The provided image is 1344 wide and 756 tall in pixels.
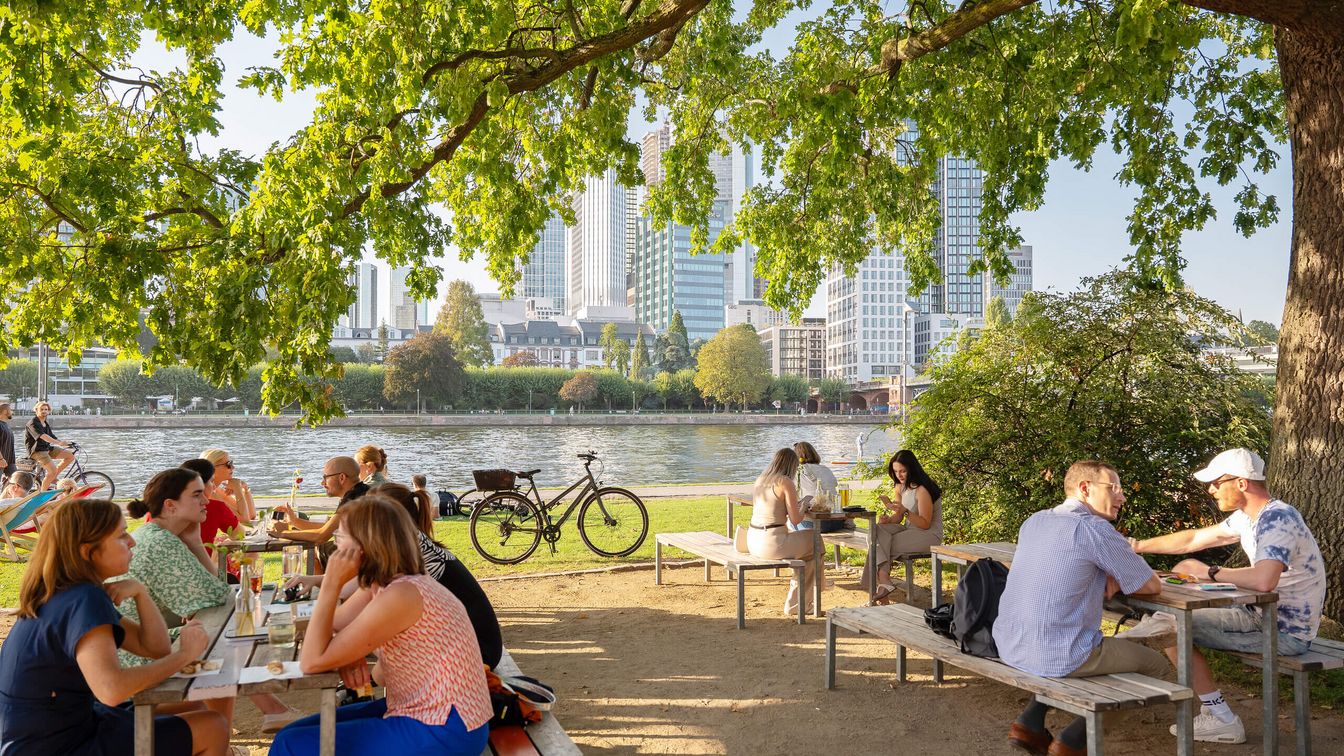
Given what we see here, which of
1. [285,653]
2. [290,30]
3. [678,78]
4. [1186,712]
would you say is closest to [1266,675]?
[1186,712]

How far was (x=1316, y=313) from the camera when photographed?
5750 mm

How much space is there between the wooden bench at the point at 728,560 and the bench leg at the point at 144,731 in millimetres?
4235

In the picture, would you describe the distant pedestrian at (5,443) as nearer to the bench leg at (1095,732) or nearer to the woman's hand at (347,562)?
the woman's hand at (347,562)

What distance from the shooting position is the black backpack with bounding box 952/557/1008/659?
14.2 ft

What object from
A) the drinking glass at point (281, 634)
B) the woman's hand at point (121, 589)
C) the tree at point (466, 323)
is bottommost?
the drinking glass at point (281, 634)

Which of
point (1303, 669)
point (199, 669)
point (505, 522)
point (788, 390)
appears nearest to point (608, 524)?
point (505, 522)

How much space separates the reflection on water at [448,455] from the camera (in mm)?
29141

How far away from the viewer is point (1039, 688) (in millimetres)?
3879

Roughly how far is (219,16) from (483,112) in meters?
1.90

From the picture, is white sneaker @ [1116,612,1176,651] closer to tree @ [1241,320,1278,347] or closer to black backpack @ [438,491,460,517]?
tree @ [1241,320,1278,347]

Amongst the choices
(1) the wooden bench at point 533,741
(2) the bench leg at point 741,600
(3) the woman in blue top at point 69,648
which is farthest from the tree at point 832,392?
(3) the woman in blue top at point 69,648

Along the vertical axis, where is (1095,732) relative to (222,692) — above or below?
below

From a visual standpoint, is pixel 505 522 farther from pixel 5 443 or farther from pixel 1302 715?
pixel 5 443

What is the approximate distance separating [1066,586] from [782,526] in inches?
125
